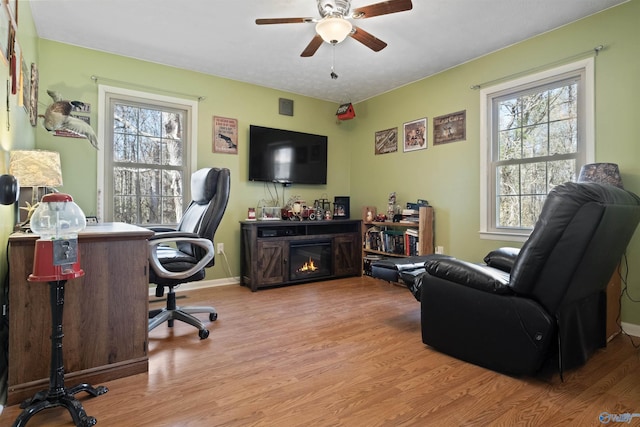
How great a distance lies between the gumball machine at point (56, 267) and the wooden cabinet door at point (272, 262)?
2.36 m

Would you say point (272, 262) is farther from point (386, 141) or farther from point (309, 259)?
point (386, 141)

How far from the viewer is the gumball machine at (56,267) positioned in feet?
4.53

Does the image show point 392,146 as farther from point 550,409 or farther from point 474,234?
point 550,409

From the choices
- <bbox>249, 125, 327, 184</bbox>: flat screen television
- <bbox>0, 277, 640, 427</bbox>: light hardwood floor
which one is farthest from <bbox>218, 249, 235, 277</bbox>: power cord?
<bbox>0, 277, 640, 427</bbox>: light hardwood floor

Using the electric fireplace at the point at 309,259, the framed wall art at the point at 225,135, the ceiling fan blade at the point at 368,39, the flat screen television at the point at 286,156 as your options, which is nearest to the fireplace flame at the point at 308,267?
the electric fireplace at the point at 309,259

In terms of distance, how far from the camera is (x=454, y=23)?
2.87 metres

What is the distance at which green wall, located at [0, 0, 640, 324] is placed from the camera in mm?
2585

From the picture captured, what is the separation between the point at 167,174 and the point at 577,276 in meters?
3.76

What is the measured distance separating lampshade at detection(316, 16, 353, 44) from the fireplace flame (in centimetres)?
255

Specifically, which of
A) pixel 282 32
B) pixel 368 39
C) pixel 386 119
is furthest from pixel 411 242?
pixel 282 32

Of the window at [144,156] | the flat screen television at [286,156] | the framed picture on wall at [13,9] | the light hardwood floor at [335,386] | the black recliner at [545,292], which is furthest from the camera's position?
the flat screen television at [286,156]

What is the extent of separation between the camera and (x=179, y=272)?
2320 millimetres

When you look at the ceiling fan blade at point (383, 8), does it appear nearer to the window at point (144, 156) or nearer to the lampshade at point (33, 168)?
the lampshade at point (33, 168)

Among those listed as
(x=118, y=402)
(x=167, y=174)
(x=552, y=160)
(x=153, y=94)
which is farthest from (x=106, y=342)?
(x=552, y=160)
